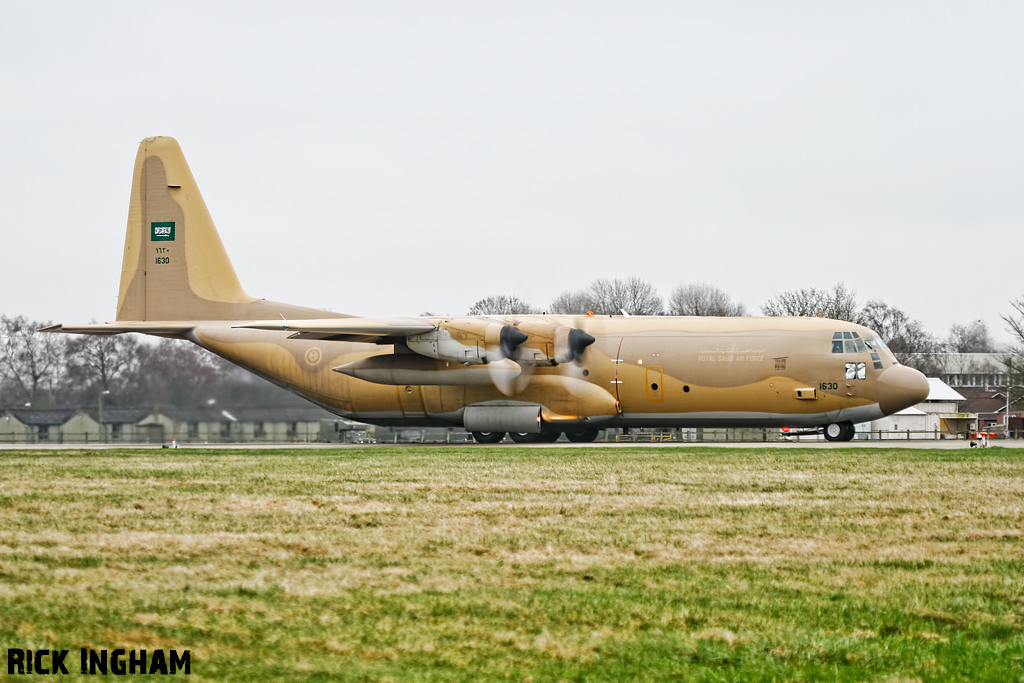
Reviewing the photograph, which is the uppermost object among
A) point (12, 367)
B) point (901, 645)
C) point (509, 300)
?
point (509, 300)

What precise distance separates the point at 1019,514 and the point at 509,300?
57.2m

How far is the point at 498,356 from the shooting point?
28.4 m

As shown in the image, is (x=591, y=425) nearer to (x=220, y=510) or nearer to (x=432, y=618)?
(x=220, y=510)

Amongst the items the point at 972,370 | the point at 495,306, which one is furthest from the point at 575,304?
the point at 972,370

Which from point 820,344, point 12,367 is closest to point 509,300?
point 12,367

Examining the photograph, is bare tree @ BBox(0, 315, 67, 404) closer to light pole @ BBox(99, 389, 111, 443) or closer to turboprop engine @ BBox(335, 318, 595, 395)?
light pole @ BBox(99, 389, 111, 443)

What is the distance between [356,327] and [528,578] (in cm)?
2098

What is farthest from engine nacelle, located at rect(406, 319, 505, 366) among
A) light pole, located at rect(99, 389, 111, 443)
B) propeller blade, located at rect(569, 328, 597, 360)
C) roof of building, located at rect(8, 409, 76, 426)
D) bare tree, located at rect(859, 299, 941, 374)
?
bare tree, located at rect(859, 299, 941, 374)

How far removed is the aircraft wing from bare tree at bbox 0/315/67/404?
11.3 m

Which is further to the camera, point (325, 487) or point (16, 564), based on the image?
point (325, 487)

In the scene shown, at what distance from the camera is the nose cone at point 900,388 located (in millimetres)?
27562

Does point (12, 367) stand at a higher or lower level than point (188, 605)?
higher

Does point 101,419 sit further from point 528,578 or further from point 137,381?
point 528,578

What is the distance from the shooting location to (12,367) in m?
38.4
